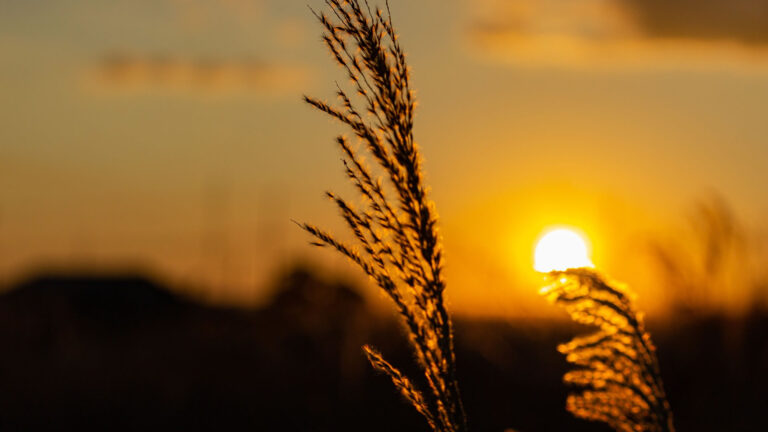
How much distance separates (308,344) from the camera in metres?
18.3

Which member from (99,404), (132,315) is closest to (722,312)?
(99,404)

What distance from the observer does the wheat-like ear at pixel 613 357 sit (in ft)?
9.75

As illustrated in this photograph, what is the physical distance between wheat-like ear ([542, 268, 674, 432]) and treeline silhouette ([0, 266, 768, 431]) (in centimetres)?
458

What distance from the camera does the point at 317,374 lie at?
647 inches

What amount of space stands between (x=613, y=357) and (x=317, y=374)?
13.7 metres

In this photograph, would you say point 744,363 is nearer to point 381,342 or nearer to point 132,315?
point 381,342

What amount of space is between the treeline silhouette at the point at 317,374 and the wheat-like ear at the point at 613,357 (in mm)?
4584

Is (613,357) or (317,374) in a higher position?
(317,374)

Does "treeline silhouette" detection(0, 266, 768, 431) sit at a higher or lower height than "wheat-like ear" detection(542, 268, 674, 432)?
higher

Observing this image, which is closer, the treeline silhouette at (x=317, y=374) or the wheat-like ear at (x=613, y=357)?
the wheat-like ear at (x=613, y=357)

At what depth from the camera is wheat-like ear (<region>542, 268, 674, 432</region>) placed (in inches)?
117

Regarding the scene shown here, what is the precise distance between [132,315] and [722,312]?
52922 mm

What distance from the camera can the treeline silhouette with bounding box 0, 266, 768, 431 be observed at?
9.26 m

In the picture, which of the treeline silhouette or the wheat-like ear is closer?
the wheat-like ear
